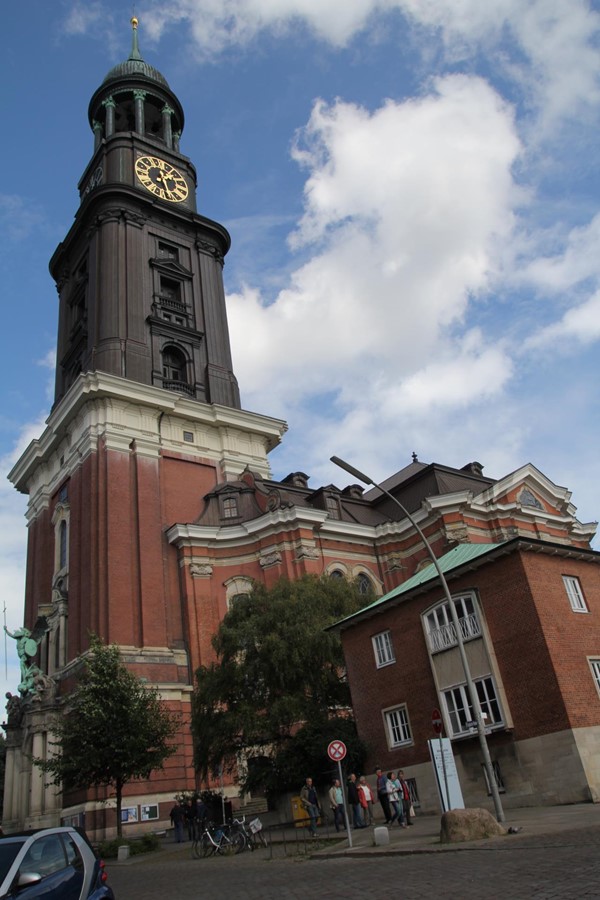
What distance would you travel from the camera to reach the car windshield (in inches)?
278

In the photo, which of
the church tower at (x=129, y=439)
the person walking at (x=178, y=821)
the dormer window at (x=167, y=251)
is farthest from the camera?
the dormer window at (x=167, y=251)

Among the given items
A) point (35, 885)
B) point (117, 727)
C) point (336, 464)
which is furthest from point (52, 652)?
point (35, 885)

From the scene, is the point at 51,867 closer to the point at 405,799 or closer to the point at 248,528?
the point at 405,799

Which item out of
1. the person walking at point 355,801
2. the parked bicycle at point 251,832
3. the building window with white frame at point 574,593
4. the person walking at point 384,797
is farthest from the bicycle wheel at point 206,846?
the building window with white frame at point 574,593

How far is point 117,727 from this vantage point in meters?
25.9

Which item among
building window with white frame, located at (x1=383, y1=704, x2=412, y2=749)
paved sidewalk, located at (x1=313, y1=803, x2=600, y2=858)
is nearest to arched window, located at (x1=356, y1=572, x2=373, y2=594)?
building window with white frame, located at (x1=383, y1=704, x2=412, y2=749)

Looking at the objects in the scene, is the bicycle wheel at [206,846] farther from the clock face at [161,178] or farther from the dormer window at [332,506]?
the clock face at [161,178]

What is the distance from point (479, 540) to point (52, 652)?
24990 mm

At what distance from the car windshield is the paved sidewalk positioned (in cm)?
772

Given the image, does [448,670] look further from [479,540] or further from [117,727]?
[479,540]

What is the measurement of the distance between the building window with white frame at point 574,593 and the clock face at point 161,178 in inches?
1752

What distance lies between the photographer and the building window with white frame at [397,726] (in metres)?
22.3

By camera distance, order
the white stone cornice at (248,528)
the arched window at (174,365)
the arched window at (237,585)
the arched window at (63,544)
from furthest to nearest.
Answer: the arched window at (174,365) < the arched window at (63,544) < the white stone cornice at (248,528) < the arched window at (237,585)

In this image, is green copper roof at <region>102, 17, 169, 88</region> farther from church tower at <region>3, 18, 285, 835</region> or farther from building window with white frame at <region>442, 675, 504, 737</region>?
building window with white frame at <region>442, 675, 504, 737</region>
